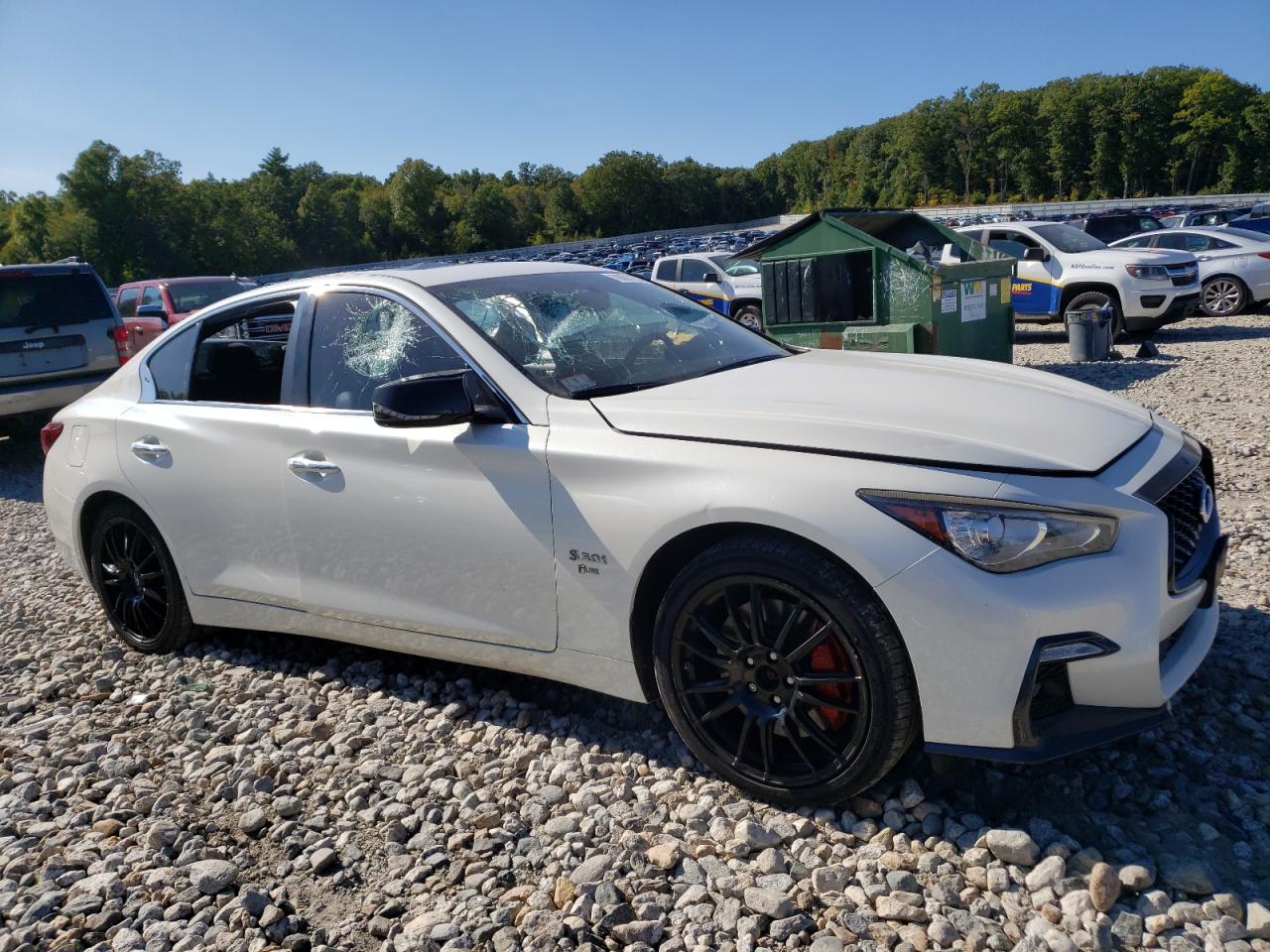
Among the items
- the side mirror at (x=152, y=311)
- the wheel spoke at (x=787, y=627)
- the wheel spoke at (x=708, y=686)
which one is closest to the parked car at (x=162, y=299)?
the side mirror at (x=152, y=311)

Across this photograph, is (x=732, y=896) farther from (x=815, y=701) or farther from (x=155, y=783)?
(x=155, y=783)

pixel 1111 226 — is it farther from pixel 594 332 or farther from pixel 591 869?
pixel 591 869

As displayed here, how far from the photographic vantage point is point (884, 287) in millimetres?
8609

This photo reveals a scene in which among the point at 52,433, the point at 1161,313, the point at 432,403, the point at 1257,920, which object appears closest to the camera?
the point at 1257,920

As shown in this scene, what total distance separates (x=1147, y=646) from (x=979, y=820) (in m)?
0.66

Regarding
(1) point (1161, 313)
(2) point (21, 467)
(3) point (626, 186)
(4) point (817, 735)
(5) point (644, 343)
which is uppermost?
(3) point (626, 186)

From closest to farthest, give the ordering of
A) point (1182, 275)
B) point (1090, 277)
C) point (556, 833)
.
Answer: point (556, 833)
point (1182, 275)
point (1090, 277)

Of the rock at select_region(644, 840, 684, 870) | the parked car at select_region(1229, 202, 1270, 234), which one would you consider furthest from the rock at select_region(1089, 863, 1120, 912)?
the parked car at select_region(1229, 202, 1270, 234)

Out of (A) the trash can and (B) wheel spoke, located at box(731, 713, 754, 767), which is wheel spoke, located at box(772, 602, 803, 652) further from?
(A) the trash can

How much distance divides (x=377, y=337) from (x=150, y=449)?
1.27 metres

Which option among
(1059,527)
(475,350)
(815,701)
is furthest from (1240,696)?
(475,350)

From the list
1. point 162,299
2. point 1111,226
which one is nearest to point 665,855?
point 162,299

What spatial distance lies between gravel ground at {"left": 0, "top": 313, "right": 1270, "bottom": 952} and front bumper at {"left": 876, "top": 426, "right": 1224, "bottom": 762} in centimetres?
33

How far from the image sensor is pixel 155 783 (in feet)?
10.6
